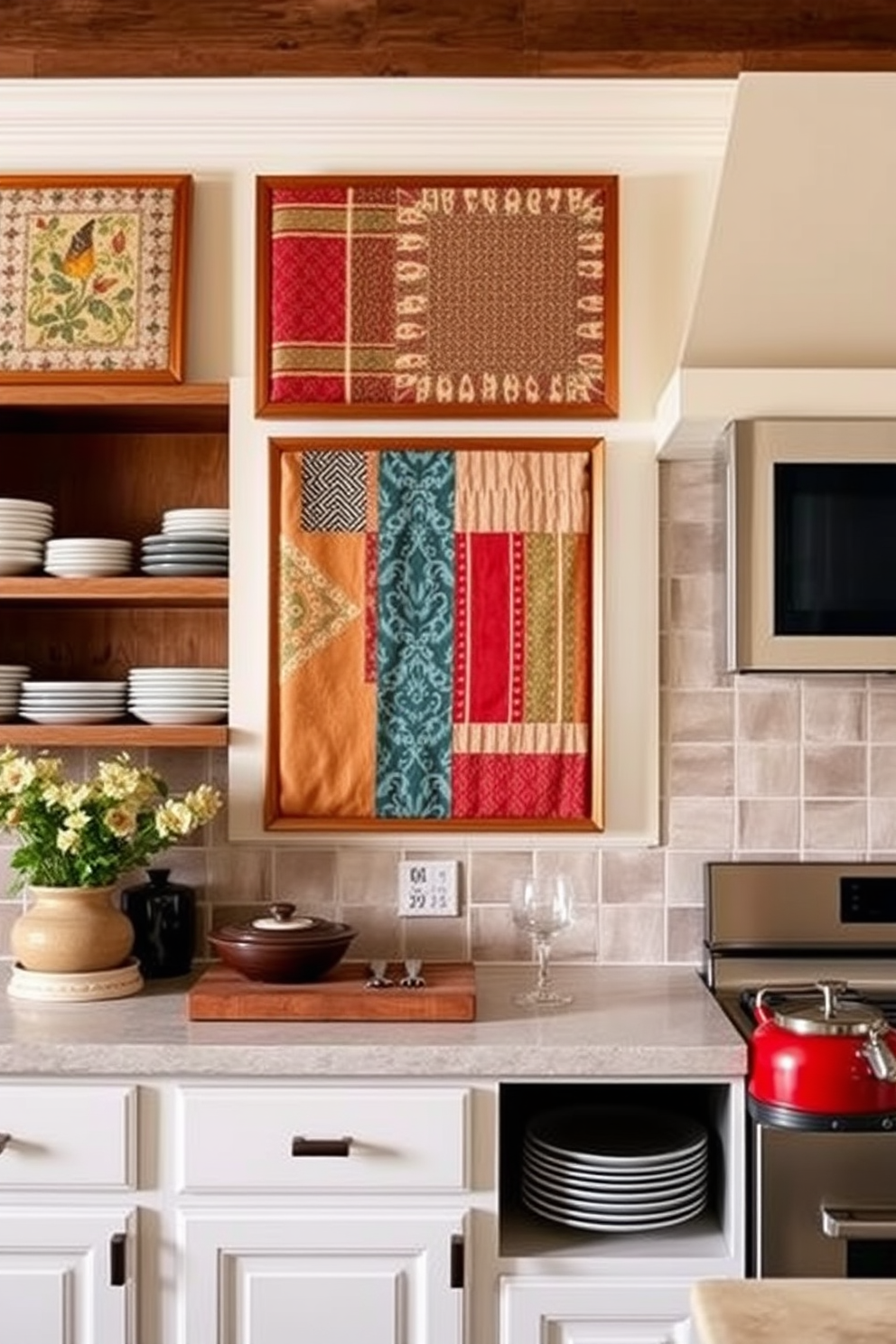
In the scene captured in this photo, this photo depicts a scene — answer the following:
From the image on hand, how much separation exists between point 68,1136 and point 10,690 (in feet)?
2.63

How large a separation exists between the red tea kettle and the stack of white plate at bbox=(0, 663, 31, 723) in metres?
1.36

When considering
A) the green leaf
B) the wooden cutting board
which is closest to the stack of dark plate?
Result: the green leaf

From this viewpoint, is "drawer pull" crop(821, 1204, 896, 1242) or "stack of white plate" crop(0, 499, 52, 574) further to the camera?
"stack of white plate" crop(0, 499, 52, 574)

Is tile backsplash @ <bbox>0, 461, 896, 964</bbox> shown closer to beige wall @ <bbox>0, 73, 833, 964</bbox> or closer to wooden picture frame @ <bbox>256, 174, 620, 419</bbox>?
beige wall @ <bbox>0, 73, 833, 964</bbox>

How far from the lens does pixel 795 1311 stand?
1.09 metres

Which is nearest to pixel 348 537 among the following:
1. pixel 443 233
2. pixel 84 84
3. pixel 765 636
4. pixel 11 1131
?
pixel 443 233

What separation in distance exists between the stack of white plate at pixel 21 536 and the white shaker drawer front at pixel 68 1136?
888 mm

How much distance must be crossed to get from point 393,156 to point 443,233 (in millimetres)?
168

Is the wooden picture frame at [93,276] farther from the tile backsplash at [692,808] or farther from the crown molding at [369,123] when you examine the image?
the tile backsplash at [692,808]

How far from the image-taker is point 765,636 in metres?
2.27

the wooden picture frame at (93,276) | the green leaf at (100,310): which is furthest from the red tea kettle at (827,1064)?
the green leaf at (100,310)

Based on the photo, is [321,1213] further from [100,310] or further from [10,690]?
[100,310]

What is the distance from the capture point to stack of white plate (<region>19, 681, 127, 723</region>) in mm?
2441

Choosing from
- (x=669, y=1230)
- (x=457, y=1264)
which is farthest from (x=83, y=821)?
(x=669, y=1230)
